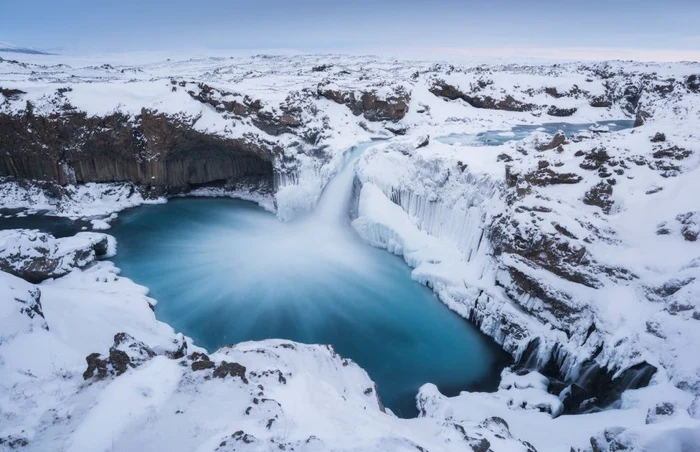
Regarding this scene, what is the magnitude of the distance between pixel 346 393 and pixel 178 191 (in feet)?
86.7

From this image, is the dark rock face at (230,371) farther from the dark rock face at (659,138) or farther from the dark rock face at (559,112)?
the dark rock face at (559,112)

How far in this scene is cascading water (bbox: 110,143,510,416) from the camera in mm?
14875

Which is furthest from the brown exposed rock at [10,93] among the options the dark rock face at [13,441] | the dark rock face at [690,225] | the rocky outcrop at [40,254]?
the dark rock face at [690,225]

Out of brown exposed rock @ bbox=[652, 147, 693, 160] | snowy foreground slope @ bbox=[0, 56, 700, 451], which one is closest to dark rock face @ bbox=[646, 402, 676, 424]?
snowy foreground slope @ bbox=[0, 56, 700, 451]

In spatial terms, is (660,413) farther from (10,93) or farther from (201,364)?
(10,93)

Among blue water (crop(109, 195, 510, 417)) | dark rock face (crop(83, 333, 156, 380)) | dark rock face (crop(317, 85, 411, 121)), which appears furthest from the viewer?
dark rock face (crop(317, 85, 411, 121))

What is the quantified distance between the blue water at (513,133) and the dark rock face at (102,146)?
53.4ft

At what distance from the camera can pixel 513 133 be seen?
122ft

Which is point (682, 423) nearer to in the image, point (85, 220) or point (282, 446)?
point (282, 446)

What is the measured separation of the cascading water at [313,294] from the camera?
14875 mm

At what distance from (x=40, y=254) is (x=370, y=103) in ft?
89.9

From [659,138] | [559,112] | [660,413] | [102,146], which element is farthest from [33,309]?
[559,112]

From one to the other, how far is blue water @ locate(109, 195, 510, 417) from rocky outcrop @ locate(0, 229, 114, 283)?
1.89 m

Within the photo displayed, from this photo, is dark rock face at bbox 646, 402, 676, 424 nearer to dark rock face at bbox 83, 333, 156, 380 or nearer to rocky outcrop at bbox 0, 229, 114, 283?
dark rock face at bbox 83, 333, 156, 380
